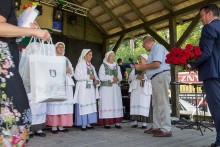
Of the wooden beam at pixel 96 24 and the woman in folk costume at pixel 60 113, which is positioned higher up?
the wooden beam at pixel 96 24

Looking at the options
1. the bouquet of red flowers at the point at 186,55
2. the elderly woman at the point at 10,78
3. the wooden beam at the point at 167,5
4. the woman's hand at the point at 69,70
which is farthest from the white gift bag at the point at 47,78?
the wooden beam at the point at 167,5

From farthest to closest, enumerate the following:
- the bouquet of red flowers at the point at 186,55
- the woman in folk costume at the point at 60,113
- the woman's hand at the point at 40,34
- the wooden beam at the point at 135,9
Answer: the wooden beam at the point at 135,9
the woman in folk costume at the point at 60,113
the bouquet of red flowers at the point at 186,55
the woman's hand at the point at 40,34

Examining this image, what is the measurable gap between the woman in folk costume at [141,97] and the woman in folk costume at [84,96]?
0.87 meters

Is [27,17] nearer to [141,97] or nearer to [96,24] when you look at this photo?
[141,97]

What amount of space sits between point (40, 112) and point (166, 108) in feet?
6.87

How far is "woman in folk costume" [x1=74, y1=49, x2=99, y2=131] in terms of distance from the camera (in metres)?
5.12

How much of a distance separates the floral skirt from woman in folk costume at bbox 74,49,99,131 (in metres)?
3.93

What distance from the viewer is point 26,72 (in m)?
1.42

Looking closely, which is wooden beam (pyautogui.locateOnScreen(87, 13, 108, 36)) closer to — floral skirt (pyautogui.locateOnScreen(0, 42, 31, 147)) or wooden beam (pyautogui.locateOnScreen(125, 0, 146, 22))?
wooden beam (pyautogui.locateOnScreen(125, 0, 146, 22))

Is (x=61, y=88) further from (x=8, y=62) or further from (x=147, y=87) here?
(x=147, y=87)

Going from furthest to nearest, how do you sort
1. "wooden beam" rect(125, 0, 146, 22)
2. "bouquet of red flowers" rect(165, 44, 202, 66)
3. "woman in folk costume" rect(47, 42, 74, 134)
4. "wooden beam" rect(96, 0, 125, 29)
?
1. "wooden beam" rect(96, 0, 125, 29)
2. "wooden beam" rect(125, 0, 146, 22)
3. "woman in folk costume" rect(47, 42, 74, 134)
4. "bouquet of red flowers" rect(165, 44, 202, 66)

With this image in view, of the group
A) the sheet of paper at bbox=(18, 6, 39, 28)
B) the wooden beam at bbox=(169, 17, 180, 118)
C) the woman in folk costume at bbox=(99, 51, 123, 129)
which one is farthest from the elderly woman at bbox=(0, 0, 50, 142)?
the wooden beam at bbox=(169, 17, 180, 118)

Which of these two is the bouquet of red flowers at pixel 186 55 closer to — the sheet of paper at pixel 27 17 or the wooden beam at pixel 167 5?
the sheet of paper at pixel 27 17

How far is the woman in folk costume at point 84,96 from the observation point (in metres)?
5.12
